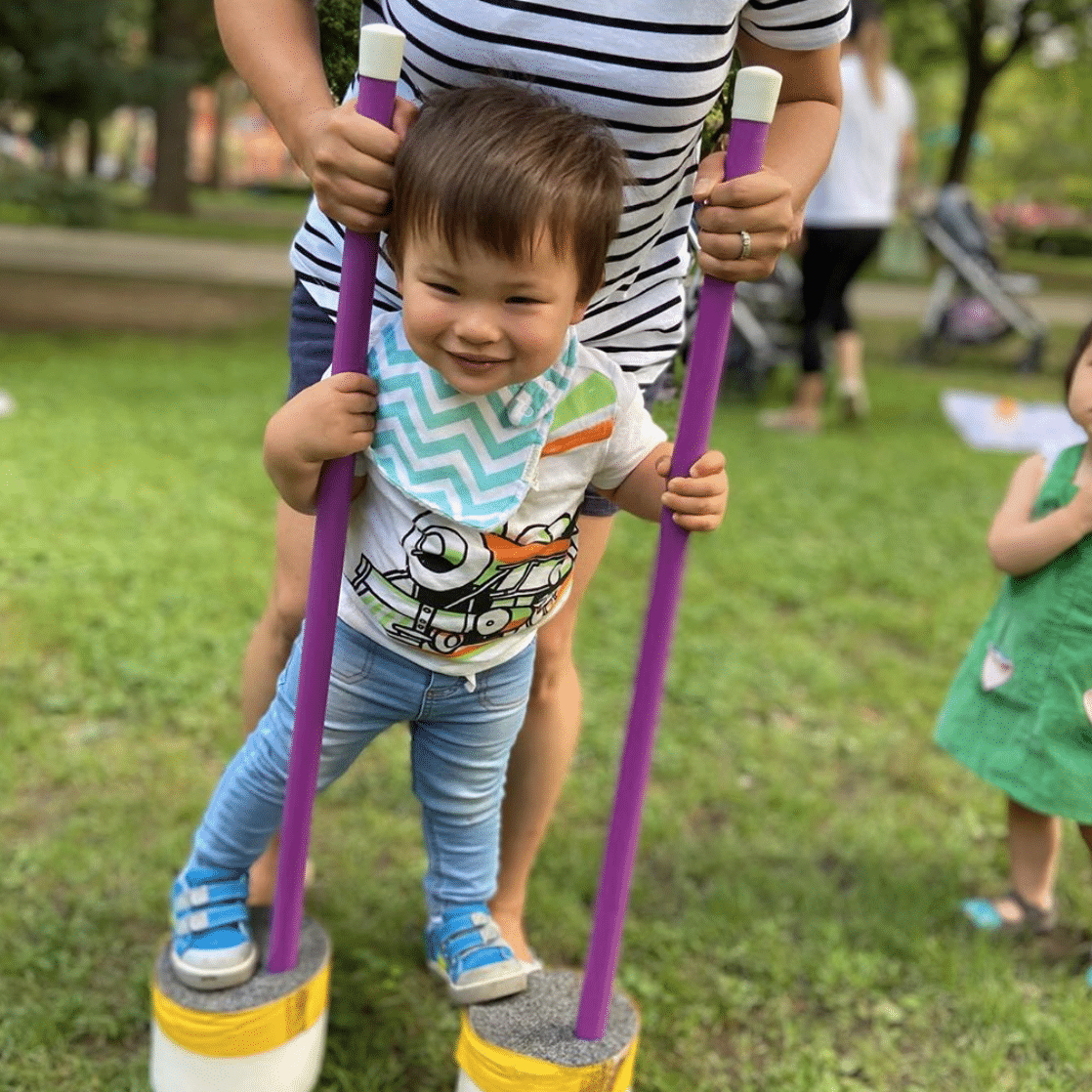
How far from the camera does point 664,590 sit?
5.11 feet

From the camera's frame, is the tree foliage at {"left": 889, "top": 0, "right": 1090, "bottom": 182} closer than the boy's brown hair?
No

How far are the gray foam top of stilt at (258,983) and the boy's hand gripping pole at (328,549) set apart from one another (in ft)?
0.22

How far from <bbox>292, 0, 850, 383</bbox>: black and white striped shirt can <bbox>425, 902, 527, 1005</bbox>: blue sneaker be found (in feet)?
3.16

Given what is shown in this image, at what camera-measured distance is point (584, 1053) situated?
1.69 metres

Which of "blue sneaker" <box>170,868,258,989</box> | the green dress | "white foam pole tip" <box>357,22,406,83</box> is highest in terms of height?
"white foam pole tip" <box>357,22,406,83</box>

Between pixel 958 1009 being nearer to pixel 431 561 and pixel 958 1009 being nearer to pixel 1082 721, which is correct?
pixel 1082 721

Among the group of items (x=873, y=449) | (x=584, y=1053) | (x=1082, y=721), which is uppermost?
(x=1082, y=721)

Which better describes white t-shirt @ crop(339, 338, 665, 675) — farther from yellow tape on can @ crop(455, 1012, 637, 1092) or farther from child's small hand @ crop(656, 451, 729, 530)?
yellow tape on can @ crop(455, 1012, 637, 1092)

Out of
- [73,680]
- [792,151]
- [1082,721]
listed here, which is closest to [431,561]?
[792,151]

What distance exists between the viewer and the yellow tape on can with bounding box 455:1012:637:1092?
1.66 metres

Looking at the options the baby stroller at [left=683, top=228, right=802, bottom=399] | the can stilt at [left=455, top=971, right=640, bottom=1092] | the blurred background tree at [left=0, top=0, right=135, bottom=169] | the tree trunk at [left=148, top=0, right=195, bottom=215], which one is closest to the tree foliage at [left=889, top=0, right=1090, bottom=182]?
the tree trunk at [left=148, top=0, right=195, bottom=215]

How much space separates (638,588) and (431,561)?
2530 millimetres

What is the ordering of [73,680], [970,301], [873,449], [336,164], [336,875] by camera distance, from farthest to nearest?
[970,301] → [873,449] → [73,680] → [336,875] → [336,164]

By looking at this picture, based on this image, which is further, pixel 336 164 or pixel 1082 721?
pixel 1082 721
